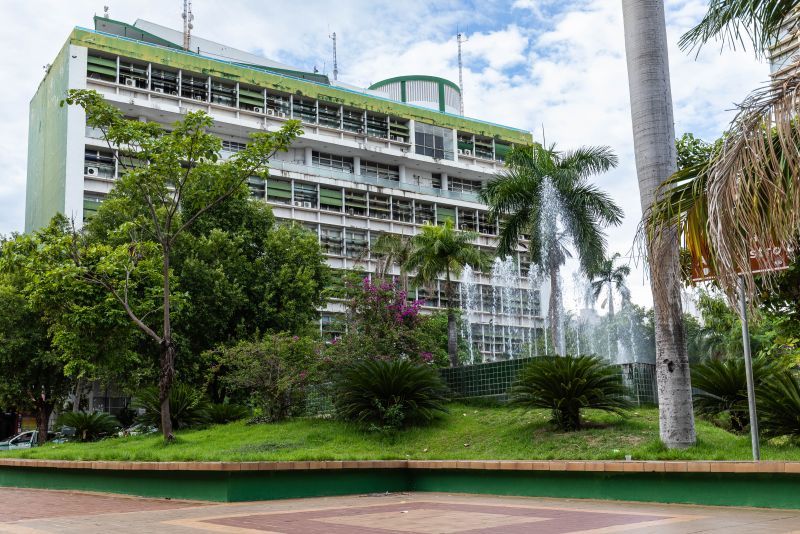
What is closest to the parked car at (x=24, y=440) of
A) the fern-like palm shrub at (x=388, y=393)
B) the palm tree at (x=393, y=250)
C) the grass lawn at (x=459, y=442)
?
the palm tree at (x=393, y=250)

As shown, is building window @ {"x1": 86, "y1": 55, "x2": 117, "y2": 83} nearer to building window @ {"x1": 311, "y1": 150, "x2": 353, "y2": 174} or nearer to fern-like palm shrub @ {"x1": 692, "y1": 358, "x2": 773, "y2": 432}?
building window @ {"x1": 311, "y1": 150, "x2": 353, "y2": 174}

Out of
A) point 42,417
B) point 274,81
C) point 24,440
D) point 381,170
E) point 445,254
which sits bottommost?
point 24,440

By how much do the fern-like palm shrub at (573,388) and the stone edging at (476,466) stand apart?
2393mm

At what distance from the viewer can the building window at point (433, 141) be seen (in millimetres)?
61719

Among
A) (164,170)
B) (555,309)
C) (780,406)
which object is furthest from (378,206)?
(780,406)

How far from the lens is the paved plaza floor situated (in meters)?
7.42

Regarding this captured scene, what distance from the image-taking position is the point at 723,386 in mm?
13133

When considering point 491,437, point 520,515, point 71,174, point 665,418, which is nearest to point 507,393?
point 491,437

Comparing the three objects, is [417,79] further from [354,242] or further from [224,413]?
[224,413]

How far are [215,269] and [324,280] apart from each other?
17.3 ft

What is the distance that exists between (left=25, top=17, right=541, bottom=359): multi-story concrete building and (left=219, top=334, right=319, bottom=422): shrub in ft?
83.1

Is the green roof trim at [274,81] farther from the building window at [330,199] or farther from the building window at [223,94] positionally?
the building window at [330,199]

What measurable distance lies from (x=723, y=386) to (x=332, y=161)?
4774cm

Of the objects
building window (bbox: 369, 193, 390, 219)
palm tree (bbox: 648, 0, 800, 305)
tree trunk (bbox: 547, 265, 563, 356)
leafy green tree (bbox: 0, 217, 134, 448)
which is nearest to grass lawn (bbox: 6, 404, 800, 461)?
leafy green tree (bbox: 0, 217, 134, 448)
